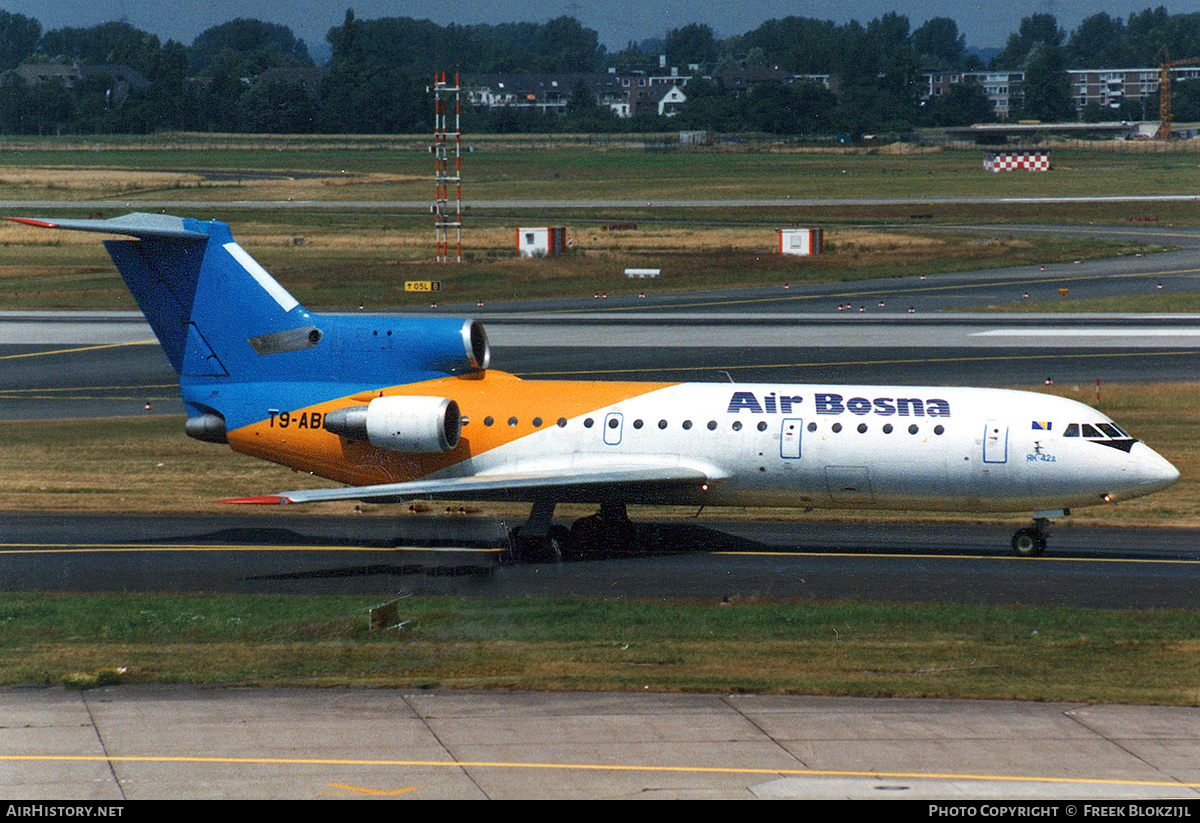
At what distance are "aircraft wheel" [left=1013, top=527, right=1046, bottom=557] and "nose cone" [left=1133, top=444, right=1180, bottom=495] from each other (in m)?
2.29

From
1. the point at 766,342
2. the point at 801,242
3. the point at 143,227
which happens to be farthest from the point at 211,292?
the point at 801,242

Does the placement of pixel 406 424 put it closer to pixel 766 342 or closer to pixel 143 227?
pixel 143 227

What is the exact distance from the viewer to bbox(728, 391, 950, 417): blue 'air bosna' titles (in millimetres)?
29156

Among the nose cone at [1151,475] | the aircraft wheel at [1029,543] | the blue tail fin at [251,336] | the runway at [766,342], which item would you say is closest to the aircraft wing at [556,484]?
the blue tail fin at [251,336]

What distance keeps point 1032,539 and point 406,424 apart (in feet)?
45.1

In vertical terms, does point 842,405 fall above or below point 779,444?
above

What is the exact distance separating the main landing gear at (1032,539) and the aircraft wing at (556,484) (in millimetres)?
6507

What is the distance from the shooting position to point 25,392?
164ft

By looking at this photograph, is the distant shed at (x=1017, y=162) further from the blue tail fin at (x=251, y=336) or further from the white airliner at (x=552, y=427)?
the blue tail fin at (x=251, y=336)

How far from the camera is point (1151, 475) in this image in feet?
91.8

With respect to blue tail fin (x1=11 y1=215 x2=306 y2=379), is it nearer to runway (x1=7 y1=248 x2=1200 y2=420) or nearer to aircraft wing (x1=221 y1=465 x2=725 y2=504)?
aircraft wing (x1=221 y1=465 x2=725 y2=504)

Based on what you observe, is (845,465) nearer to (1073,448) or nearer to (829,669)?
(1073,448)

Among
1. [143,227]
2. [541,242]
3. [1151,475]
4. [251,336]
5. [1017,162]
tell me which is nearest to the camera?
[1151,475]
